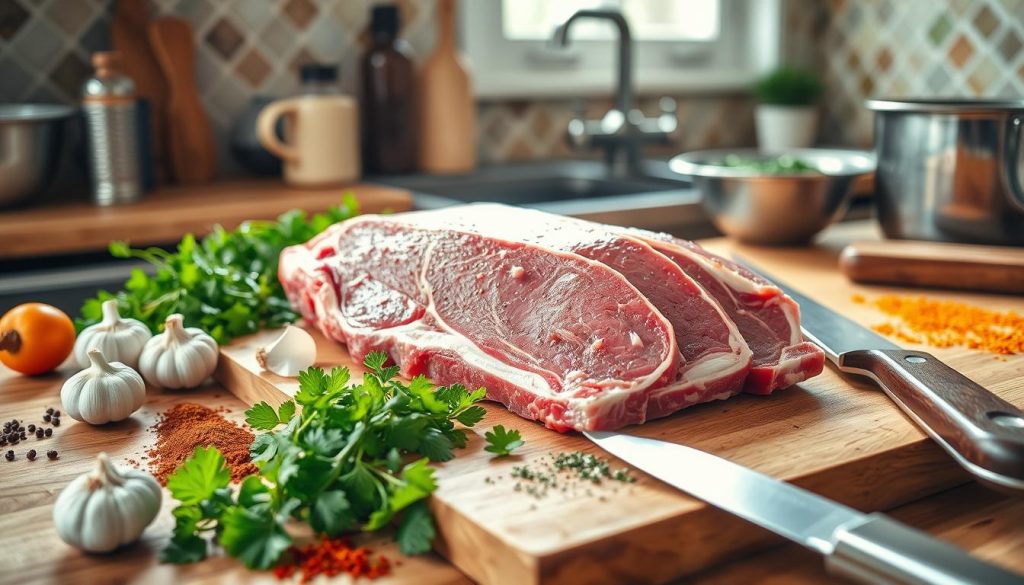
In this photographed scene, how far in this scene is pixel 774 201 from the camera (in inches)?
77.5

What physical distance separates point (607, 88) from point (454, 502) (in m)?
2.86

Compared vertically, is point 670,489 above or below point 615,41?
below

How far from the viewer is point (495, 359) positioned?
1.15 metres

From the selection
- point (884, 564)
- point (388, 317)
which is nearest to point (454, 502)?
point (884, 564)

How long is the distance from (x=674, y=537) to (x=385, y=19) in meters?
2.36

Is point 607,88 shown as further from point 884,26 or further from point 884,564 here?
point 884,564

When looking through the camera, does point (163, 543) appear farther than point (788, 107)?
No

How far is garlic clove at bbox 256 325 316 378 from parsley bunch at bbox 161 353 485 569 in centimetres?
26

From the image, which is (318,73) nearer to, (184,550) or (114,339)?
(114,339)

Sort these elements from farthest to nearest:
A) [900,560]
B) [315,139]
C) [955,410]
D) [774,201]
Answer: [315,139] < [774,201] < [955,410] < [900,560]

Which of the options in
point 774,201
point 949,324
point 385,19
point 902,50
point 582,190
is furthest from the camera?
point 902,50

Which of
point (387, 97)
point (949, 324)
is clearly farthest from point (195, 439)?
point (387, 97)

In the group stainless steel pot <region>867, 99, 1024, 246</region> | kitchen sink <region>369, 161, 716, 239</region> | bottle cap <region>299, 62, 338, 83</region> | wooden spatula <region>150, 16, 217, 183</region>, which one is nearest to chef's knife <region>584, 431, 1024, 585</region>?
stainless steel pot <region>867, 99, 1024, 246</region>

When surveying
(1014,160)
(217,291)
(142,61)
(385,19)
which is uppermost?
(385,19)
